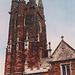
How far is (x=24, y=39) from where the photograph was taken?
41250 millimetres

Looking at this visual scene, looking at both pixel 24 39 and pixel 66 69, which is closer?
pixel 66 69

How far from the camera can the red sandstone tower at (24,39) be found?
38.6 metres

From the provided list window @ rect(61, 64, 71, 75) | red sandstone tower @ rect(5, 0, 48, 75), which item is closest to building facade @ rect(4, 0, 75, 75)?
red sandstone tower @ rect(5, 0, 48, 75)

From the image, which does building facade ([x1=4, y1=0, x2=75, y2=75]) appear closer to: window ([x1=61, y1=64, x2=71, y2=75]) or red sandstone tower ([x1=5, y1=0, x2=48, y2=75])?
red sandstone tower ([x1=5, y1=0, x2=48, y2=75])

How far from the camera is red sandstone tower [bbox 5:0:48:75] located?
127 feet

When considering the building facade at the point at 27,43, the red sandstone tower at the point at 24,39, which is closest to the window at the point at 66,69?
the building facade at the point at 27,43

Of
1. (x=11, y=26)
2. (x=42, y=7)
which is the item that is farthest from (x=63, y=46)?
(x=42, y=7)

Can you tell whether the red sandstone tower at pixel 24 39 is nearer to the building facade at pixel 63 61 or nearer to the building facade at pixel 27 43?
the building facade at pixel 27 43

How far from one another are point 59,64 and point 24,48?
1189 centimetres

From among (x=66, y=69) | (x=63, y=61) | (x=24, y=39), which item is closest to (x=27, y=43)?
(x=24, y=39)

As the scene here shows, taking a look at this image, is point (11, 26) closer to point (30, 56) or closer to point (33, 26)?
point (33, 26)

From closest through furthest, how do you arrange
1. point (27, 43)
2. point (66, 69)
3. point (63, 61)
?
point (66, 69), point (63, 61), point (27, 43)

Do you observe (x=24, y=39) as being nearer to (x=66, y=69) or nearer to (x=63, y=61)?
(x=63, y=61)

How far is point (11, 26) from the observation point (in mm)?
44438
